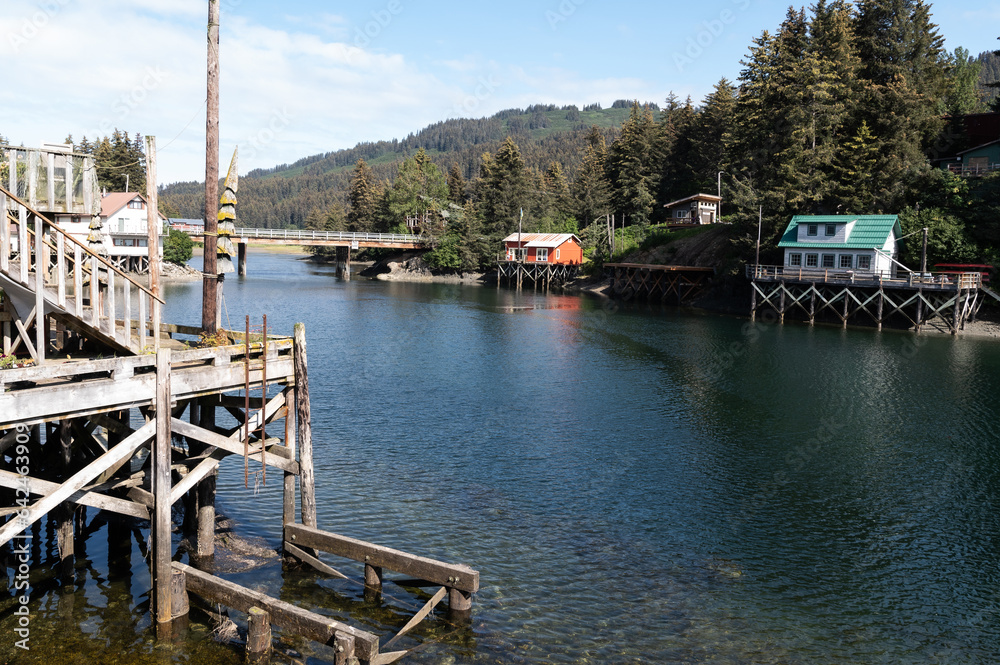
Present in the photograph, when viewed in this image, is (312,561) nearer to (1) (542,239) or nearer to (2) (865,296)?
(2) (865,296)

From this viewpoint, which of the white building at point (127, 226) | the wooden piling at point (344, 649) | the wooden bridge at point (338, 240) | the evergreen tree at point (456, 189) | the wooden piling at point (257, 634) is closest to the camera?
the wooden piling at point (344, 649)

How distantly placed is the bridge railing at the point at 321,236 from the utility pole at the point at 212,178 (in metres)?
74.3

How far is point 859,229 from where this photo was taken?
53.8 metres

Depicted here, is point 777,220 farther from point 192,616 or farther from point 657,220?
point 192,616

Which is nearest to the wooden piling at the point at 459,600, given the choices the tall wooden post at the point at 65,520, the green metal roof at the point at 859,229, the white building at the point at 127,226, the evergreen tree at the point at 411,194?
the tall wooden post at the point at 65,520

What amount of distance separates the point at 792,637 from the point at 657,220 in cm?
8252

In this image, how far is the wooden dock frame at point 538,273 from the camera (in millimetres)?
89062

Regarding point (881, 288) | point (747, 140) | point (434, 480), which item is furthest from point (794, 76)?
point (434, 480)

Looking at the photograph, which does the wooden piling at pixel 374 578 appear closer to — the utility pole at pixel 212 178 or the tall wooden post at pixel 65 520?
the tall wooden post at pixel 65 520

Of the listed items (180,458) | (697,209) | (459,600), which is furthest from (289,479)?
(697,209)

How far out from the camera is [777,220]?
5925cm

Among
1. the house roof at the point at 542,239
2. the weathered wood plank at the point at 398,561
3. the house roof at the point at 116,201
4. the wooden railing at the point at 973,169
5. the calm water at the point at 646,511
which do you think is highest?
the wooden railing at the point at 973,169

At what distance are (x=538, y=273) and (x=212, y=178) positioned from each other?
75149mm

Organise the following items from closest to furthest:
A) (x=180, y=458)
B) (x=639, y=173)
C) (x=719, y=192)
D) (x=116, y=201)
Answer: (x=180, y=458), (x=116, y=201), (x=719, y=192), (x=639, y=173)
